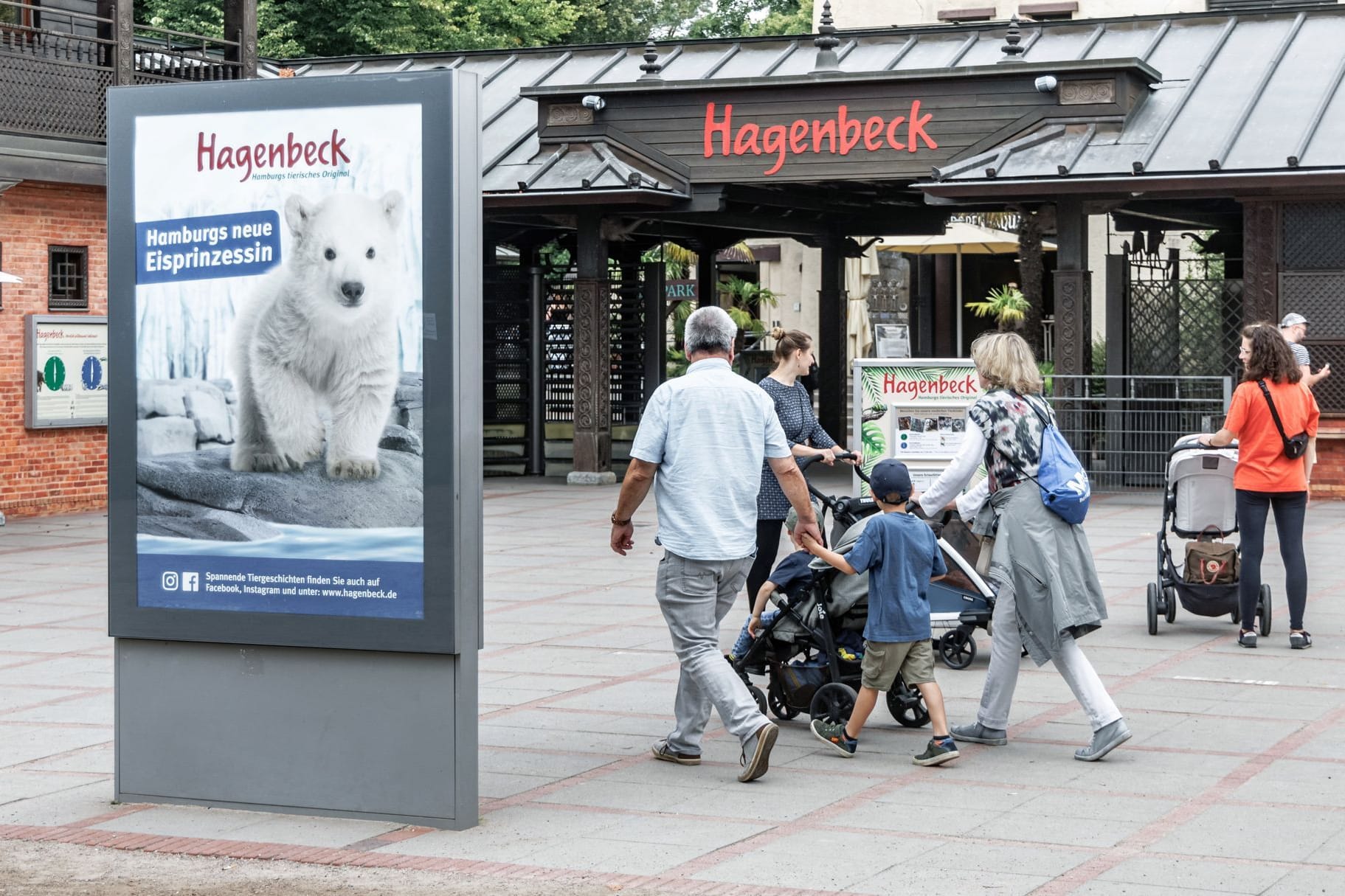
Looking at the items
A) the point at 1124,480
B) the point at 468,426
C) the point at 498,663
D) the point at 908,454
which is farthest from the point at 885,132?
the point at 468,426

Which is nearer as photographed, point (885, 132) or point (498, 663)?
point (498, 663)

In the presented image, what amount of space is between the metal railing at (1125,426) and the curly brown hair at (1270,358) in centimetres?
884

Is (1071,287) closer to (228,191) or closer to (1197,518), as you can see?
(1197,518)

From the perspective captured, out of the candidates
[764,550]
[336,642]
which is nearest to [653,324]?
[764,550]

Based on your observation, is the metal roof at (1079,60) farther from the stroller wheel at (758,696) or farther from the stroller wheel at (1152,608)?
the stroller wheel at (758,696)

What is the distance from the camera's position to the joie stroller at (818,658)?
26.7 ft

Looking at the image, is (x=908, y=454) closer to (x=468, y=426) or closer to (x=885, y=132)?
(x=468, y=426)

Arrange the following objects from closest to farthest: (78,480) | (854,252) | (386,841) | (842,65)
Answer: (386,841) → (78,480) → (842,65) → (854,252)

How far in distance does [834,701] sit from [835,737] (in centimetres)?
31

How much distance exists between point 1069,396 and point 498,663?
11134 millimetres

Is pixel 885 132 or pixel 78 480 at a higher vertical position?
pixel 885 132

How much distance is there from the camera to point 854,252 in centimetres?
2622

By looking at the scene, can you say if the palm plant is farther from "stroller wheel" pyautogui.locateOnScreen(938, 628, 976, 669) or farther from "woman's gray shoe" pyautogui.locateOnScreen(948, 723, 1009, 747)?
"woman's gray shoe" pyautogui.locateOnScreen(948, 723, 1009, 747)

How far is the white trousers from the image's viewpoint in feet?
25.4
